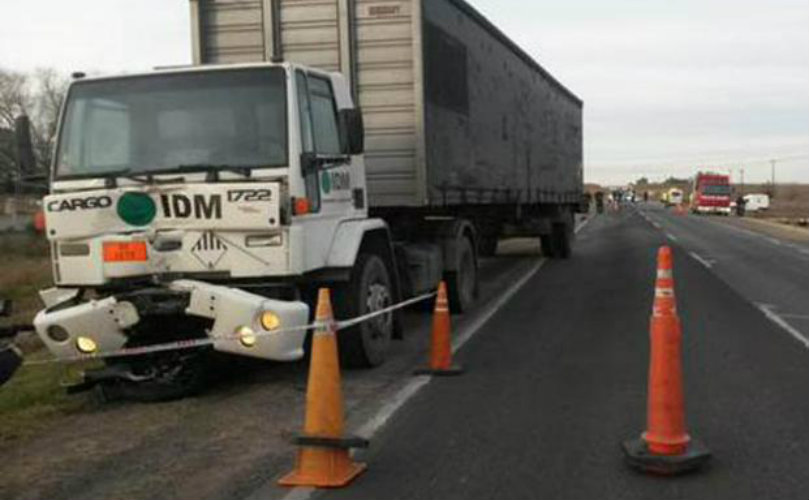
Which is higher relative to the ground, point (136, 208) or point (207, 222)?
point (136, 208)

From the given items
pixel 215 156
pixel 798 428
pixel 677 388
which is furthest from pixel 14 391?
pixel 798 428

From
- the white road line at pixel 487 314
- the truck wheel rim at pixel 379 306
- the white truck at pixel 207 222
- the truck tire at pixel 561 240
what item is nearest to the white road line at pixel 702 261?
the truck tire at pixel 561 240

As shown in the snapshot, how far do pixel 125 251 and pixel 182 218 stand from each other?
1.64 ft

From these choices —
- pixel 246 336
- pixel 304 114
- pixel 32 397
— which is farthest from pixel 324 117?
pixel 32 397

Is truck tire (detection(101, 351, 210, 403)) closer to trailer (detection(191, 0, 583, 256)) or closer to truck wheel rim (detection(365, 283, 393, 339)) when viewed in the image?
truck wheel rim (detection(365, 283, 393, 339))

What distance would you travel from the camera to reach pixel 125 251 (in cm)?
796

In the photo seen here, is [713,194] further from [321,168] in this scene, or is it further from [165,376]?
[165,376]

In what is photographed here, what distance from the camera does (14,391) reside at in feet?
29.4

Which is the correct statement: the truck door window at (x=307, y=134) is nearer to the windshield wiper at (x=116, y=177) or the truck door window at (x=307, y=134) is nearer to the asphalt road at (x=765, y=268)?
the windshield wiper at (x=116, y=177)

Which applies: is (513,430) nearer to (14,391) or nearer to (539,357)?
(539,357)

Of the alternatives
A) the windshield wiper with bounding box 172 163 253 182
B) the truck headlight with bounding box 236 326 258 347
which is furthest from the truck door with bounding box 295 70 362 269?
the truck headlight with bounding box 236 326 258 347

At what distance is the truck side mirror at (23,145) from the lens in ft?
27.1

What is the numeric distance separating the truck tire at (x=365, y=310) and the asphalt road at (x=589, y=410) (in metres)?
0.81

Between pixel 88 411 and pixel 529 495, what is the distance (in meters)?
4.01
